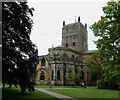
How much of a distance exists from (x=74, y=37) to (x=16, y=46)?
70.6 metres

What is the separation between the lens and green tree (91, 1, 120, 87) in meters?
23.5

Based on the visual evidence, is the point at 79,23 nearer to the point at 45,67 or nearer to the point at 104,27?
the point at 45,67

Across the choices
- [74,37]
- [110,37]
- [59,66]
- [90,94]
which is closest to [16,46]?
[110,37]

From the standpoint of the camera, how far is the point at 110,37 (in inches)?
947

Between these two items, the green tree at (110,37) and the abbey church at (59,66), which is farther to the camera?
the abbey church at (59,66)

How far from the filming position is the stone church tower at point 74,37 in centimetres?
9144

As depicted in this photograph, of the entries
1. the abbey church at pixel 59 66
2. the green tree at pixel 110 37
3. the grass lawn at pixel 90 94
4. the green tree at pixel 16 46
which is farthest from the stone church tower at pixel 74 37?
the green tree at pixel 16 46

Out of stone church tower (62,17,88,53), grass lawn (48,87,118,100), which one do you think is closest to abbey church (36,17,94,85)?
stone church tower (62,17,88,53)

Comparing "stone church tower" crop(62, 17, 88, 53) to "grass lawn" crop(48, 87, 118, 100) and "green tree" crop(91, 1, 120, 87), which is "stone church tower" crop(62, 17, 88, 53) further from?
"green tree" crop(91, 1, 120, 87)

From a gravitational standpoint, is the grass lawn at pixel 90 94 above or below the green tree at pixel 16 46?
below

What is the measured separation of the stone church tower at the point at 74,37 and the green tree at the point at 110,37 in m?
64.9

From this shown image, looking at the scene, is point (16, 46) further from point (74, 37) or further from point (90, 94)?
point (74, 37)

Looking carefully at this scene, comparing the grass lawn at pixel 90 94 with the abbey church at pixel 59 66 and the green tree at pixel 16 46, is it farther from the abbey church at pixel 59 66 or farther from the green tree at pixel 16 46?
the abbey church at pixel 59 66

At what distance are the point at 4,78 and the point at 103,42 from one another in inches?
388
